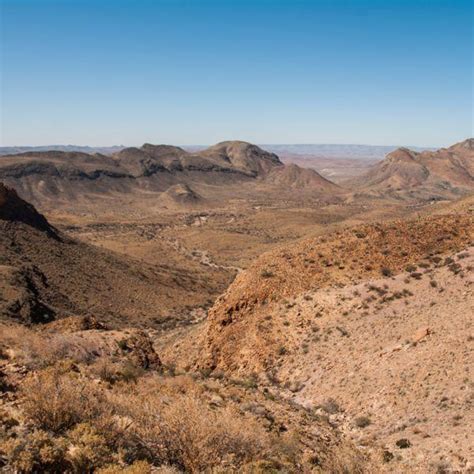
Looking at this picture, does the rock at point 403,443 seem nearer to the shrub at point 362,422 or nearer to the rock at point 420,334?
the shrub at point 362,422

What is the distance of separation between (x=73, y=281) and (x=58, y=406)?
127ft

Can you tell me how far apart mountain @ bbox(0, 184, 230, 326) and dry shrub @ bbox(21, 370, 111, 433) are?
22.4 metres

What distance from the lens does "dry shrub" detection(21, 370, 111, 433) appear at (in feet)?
26.6

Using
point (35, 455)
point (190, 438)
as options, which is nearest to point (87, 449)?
point (35, 455)

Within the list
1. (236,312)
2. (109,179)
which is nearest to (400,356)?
(236,312)

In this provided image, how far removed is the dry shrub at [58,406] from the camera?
26.6 feet

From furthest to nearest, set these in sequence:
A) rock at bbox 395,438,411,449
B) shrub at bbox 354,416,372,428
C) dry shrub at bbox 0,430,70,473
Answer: shrub at bbox 354,416,372,428, rock at bbox 395,438,411,449, dry shrub at bbox 0,430,70,473

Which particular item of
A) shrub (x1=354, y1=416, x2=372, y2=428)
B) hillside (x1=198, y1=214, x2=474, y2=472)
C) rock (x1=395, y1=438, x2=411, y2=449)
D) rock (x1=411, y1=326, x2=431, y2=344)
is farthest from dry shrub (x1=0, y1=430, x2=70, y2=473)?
rock (x1=411, y1=326, x2=431, y2=344)

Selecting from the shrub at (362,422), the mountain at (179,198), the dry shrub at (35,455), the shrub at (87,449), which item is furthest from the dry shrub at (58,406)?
the mountain at (179,198)

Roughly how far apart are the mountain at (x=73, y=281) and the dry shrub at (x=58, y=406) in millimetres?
22385

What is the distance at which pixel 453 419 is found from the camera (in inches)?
476

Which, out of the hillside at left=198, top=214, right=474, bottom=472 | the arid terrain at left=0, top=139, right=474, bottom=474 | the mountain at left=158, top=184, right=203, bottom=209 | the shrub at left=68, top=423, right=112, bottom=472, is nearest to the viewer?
the shrub at left=68, top=423, right=112, bottom=472

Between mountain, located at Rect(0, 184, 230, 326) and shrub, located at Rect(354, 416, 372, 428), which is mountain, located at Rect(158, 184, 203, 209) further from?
shrub, located at Rect(354, 416, 372, 428)

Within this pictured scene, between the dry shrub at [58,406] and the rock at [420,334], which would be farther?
the rock at [420,334]
